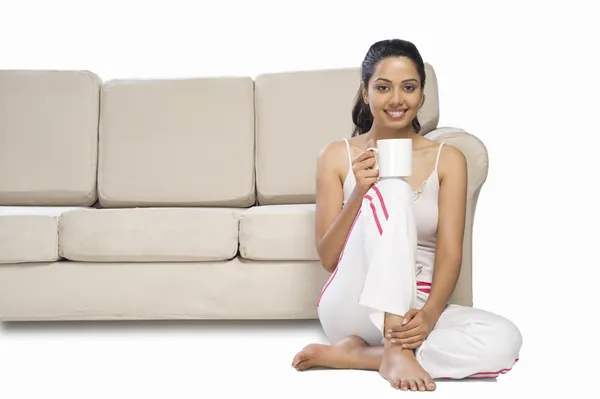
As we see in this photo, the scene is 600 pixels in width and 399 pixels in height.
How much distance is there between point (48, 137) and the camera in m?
3.66

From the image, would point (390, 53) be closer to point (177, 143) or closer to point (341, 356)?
point (341, 356)

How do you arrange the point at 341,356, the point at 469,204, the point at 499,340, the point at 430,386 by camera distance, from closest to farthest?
the point at 430,386, the point at 499,340, the point at 341,356, the point at 469,204

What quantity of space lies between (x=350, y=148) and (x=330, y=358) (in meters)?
0.62

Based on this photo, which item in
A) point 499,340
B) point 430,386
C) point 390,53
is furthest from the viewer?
point 390,53

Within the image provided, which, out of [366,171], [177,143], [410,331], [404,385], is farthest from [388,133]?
[177,143]

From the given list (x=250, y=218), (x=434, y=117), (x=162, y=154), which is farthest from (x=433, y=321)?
(x=162, y=154)

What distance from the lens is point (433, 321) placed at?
2283 mm

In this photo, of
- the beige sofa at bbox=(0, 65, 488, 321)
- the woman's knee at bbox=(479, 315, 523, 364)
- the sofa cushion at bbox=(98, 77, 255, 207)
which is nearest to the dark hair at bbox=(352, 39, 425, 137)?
the beige sofa at bbox=(0, 65, 488, 321)

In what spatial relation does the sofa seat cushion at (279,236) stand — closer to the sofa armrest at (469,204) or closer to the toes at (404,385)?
the sofa armrest at (469,204)

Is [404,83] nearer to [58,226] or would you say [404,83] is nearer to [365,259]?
[365,259]

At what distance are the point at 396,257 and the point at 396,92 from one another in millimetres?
513

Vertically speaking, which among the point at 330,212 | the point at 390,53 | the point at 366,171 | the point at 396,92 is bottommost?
the point at 330,212

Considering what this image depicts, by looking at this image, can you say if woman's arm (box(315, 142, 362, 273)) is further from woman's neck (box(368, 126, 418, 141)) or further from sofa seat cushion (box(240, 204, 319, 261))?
sofa seat cushion (box(240, 204, 319, 261))

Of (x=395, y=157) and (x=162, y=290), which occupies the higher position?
(x=395, y=157)
